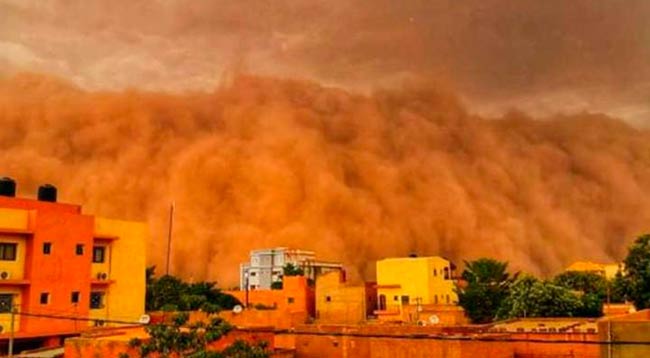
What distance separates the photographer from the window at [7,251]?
1298 centimetres

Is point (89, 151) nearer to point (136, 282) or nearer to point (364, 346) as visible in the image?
point (136, 282)

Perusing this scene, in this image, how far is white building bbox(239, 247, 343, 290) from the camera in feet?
104

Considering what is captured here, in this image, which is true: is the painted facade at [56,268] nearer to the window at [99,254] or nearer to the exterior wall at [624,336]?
the window at [99,254]

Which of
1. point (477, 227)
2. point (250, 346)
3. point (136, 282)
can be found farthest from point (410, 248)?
point (250, 346)

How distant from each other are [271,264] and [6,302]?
793 inches

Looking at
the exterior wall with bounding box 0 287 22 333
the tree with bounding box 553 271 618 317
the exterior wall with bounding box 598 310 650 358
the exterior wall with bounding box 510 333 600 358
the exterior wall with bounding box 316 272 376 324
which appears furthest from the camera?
the exterior wall with bounding box 316 272 376 324

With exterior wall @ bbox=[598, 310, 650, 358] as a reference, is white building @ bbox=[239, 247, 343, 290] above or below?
above

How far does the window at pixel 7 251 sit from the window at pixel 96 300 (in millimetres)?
2263

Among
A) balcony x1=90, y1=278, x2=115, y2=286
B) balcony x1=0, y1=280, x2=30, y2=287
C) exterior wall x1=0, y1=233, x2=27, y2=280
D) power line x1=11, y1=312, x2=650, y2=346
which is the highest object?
exterior wall x1=0, y1=233, x2=27, y2=280

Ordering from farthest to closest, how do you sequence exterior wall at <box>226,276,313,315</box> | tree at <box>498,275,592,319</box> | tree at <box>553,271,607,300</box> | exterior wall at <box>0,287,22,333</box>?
exterior wall at <box>226,276,313,315</box>
tree at <box>553,271,607,300</box>
tree at <box>498,275,592,319</box>
exterior wall at <box>0,287,22,333</box>

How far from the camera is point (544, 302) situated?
17562 millimetres

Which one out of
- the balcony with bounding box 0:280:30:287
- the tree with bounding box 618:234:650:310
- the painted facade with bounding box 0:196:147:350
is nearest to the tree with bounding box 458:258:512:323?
the tree with bounding box 618:234:650:310

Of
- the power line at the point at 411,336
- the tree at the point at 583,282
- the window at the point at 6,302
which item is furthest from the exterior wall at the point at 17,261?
the tree at the point at 583,282

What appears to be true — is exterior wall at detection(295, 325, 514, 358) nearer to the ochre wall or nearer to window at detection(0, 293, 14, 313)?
window at detection(0, 293, 14, 313)
